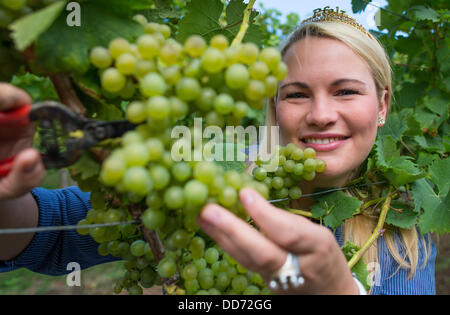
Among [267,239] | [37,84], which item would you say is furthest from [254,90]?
[37,84]

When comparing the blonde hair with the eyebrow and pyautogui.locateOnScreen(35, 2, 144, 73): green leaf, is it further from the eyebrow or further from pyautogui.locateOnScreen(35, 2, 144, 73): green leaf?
pyautogui.locateOnScreen(35, 2, 144, 73): green leaf

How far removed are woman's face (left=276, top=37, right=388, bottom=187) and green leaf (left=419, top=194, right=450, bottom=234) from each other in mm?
268

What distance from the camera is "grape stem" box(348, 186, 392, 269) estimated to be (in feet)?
2.99

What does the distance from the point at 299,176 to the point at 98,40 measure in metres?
0.63

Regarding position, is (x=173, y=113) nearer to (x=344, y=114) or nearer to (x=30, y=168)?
(x=30, y=168)

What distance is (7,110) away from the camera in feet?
1.58

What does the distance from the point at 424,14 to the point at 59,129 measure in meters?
1.69

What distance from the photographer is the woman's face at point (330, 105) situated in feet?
3.32

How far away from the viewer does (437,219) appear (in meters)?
1.04

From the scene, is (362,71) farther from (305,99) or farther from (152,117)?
(152,117)

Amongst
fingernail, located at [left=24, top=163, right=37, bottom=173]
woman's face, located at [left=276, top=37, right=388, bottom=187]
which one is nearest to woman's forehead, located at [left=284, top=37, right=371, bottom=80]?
woman's face, located at [left=276, top=37, right=388, bottom=187]

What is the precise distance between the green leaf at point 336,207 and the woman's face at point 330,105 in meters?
0.07
